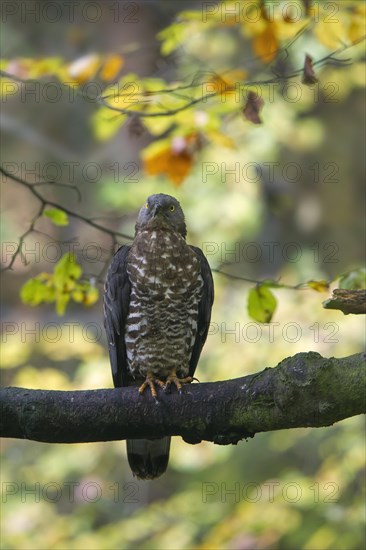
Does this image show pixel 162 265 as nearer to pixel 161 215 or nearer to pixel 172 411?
pixel 161 215

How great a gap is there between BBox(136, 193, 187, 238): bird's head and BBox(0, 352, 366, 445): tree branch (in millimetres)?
1328

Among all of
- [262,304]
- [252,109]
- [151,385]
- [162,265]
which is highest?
[252,109]

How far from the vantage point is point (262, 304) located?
3949 millimetres

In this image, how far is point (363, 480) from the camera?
702cm

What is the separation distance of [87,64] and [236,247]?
14.7 ft

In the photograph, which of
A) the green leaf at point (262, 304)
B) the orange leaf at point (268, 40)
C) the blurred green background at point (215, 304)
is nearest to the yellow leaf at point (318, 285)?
the green leaf at point (262, 304)

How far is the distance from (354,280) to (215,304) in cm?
437

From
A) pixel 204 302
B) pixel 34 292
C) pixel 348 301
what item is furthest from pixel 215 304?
pixel 348 301

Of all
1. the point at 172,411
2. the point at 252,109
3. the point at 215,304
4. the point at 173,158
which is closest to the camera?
the point at 172,411

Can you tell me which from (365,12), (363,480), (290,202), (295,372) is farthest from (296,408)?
(290,202)

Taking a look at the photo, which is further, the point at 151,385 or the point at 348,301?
the point at 151,385

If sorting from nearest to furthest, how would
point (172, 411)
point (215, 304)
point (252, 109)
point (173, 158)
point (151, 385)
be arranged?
point (172, 411)
point (151, 385)
point (252, 109)
point (173, 158)
point (215, 304)

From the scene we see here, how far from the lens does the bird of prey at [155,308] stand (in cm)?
420

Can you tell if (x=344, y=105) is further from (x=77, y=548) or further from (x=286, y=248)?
(x=77, y=548)
